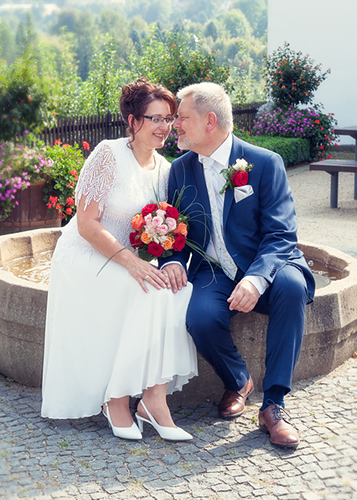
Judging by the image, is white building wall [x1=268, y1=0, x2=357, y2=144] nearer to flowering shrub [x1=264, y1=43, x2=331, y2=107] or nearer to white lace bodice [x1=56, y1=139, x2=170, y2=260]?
flowering shrub [x1=264, y1=43, x2=331, y2=107]

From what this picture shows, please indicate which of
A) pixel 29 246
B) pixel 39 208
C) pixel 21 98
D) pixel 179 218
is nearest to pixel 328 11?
pixel 21 98

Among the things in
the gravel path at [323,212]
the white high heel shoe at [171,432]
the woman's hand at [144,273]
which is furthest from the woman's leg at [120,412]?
the gravel path at [323,212]

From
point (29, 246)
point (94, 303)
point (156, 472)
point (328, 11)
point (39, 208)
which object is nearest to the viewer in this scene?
point (156, 472)

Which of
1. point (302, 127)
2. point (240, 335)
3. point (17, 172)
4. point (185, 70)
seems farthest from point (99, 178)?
point (302, 127)

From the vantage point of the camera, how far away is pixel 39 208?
7234mm

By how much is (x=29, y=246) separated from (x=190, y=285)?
226 centimetres

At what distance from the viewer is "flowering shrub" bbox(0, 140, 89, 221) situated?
23.0ft

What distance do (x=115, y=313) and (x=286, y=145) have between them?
1091 centimetres

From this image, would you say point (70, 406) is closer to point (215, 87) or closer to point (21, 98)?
point (215, 87)

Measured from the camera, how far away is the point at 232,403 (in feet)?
11.0

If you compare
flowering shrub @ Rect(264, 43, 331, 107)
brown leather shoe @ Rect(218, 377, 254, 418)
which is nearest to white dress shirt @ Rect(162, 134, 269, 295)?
brown leather shoe @ Rect(218, 377, 254, 418)

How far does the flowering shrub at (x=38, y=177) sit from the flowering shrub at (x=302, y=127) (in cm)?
843

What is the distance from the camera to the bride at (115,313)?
319 centimetres

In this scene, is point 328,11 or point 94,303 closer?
point 94,303
